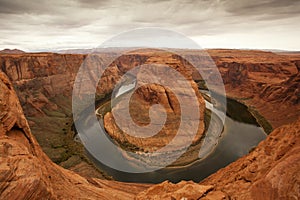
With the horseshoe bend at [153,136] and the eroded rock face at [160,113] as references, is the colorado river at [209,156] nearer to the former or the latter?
the horseshoe bend at [153,136]

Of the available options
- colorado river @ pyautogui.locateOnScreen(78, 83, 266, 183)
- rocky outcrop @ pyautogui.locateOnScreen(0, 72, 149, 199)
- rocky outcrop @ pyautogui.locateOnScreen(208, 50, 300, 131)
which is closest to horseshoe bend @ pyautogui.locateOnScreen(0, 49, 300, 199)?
rocky outcrop @ pyautogui.locateOnScreen(0, 72, 149, 199)

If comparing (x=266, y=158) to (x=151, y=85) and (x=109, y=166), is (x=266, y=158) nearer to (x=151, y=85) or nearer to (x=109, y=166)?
(x=109, y=166)

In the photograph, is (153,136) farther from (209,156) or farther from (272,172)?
(272,172)

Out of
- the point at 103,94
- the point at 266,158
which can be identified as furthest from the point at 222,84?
the point at 266,158

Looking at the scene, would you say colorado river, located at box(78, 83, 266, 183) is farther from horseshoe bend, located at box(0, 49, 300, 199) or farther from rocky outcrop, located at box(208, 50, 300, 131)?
rocky outcrop, located at box(208, 50, 300, 131)

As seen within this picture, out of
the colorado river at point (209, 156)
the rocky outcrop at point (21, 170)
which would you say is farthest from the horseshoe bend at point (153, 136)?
the colorado river at point (209, 156)

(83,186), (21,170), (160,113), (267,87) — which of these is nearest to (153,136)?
(160,113)

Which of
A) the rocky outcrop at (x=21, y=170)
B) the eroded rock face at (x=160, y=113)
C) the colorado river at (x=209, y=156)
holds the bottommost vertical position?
the colorado river at (x=209, y=156)
